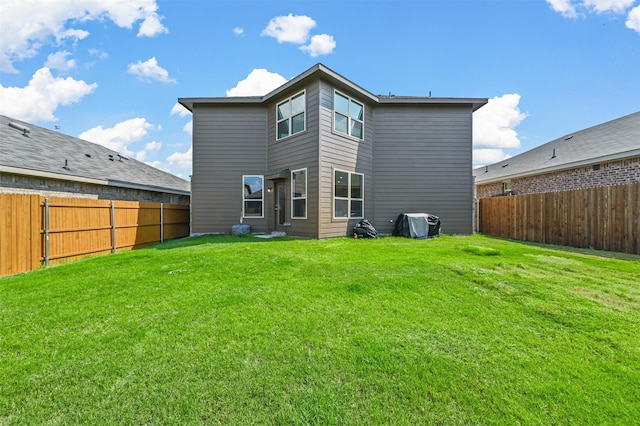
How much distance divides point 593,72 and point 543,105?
201 centimetres

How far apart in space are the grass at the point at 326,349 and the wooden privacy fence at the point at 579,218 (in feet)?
13.2

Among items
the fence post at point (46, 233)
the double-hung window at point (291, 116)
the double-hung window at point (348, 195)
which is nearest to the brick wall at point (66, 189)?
the fence post at point (46, 233)

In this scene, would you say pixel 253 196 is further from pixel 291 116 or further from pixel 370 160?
pixel 370 160

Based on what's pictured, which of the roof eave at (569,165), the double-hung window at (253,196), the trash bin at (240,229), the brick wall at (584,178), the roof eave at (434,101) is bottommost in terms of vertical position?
the trash bin at (240,229)

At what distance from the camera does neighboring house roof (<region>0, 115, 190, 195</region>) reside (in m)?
7.16

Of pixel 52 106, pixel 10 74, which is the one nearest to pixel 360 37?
pixel 10 74

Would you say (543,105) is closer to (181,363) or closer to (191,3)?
(191,3)

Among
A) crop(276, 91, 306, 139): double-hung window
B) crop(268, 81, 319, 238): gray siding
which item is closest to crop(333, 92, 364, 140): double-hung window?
crop(268, 81, 319, 238): gray siding

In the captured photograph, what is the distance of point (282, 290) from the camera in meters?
3.49

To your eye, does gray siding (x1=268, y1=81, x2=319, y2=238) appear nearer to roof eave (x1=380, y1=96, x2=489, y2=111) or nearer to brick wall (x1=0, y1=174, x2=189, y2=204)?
roof eave (x1=380, y1=96, x2=489, y2=111)

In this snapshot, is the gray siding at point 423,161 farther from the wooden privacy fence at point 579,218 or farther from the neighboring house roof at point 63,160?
the neighboring house roof at point 63,160

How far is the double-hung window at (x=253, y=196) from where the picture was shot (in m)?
9.94

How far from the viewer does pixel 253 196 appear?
9984 mm

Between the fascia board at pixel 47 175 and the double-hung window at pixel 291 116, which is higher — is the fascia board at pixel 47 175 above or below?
below
